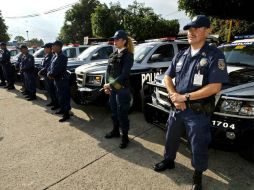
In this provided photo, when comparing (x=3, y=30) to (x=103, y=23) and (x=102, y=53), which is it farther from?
(x=102, y=53)

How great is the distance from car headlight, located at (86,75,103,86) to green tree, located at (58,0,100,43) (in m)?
52.3

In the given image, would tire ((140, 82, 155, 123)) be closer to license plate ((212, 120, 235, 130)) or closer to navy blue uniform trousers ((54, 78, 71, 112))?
license plate ((212, 120, 235, 130))

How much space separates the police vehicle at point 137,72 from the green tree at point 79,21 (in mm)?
51963

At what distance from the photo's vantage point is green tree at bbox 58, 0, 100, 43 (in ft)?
184

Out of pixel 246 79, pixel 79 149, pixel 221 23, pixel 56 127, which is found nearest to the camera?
pixel 246 79

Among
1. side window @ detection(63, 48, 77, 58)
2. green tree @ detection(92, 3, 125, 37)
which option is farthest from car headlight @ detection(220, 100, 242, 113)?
green tree @ detection(92, 3, 125, 37)

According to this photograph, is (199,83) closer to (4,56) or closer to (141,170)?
(141,170)

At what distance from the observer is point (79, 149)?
172 inches

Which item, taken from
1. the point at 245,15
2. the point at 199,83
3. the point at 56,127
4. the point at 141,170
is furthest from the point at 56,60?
the point at 245,15

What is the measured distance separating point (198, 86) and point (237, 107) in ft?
2.23

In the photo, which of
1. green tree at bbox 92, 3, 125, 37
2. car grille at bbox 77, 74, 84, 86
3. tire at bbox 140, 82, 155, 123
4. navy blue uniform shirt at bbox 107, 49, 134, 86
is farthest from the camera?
A: green tree at bbox 92, 3, 125, 37

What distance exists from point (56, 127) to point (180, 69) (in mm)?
3410

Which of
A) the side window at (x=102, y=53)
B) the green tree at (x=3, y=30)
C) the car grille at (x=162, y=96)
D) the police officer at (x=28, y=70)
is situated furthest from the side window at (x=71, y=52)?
the green tree at (x=3, y=30)

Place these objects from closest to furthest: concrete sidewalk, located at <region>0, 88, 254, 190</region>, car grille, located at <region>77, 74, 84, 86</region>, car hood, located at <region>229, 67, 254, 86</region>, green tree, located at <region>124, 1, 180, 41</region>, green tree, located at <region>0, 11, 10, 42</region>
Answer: concrete sidewalk, located at <region>0, 88, 254, 190</region>, car hood, located at <region>229, 67, 254, 86</region>, car grille, located at <region>77, 74, 84, 86</region>, green tree, located at <region>124, 1, 180, 41</region>, green tree, located at <region>0, 11, 10, 42</region>
